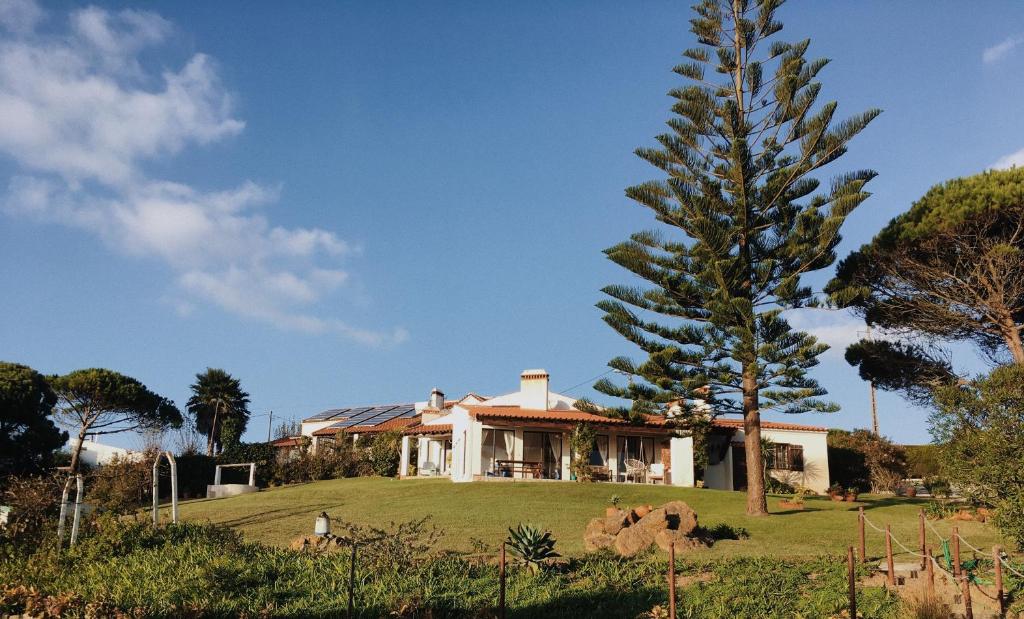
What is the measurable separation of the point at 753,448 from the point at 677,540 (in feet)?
22.4

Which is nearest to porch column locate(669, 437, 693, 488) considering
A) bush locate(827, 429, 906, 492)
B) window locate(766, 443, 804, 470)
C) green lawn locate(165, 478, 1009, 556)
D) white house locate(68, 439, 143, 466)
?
green lawn locate(165, 478, 1009, 556)

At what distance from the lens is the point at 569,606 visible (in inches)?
367

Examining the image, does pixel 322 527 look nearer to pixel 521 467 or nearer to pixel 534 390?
pixel 521 467

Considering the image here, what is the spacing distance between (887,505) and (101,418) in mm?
28910

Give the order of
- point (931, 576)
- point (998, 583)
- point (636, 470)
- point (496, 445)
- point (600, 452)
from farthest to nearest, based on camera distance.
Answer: point (600, 452)
point (496, 445)
point (636, 470)
point (931, 576)
point (998, 583)

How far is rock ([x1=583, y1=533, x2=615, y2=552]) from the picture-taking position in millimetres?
13273

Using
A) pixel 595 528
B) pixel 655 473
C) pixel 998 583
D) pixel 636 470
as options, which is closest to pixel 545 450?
pixel 636 470

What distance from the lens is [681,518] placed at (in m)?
13.7

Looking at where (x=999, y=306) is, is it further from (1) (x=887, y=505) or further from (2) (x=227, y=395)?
(2) (x=227, y=395)

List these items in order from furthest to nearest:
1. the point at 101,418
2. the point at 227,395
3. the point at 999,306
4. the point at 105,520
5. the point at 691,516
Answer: the point at 227,395, the point at 101,418, the point at 999,306, the point at 691,516, the point at 105,520

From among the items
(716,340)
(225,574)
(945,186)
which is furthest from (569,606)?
A: (945,186)

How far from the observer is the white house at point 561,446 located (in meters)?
25.7

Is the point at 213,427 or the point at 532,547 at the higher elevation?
the point at 213,427

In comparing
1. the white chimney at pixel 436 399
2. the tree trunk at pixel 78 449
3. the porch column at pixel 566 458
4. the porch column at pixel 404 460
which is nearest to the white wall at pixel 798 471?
the porch column at pixel 566 458
